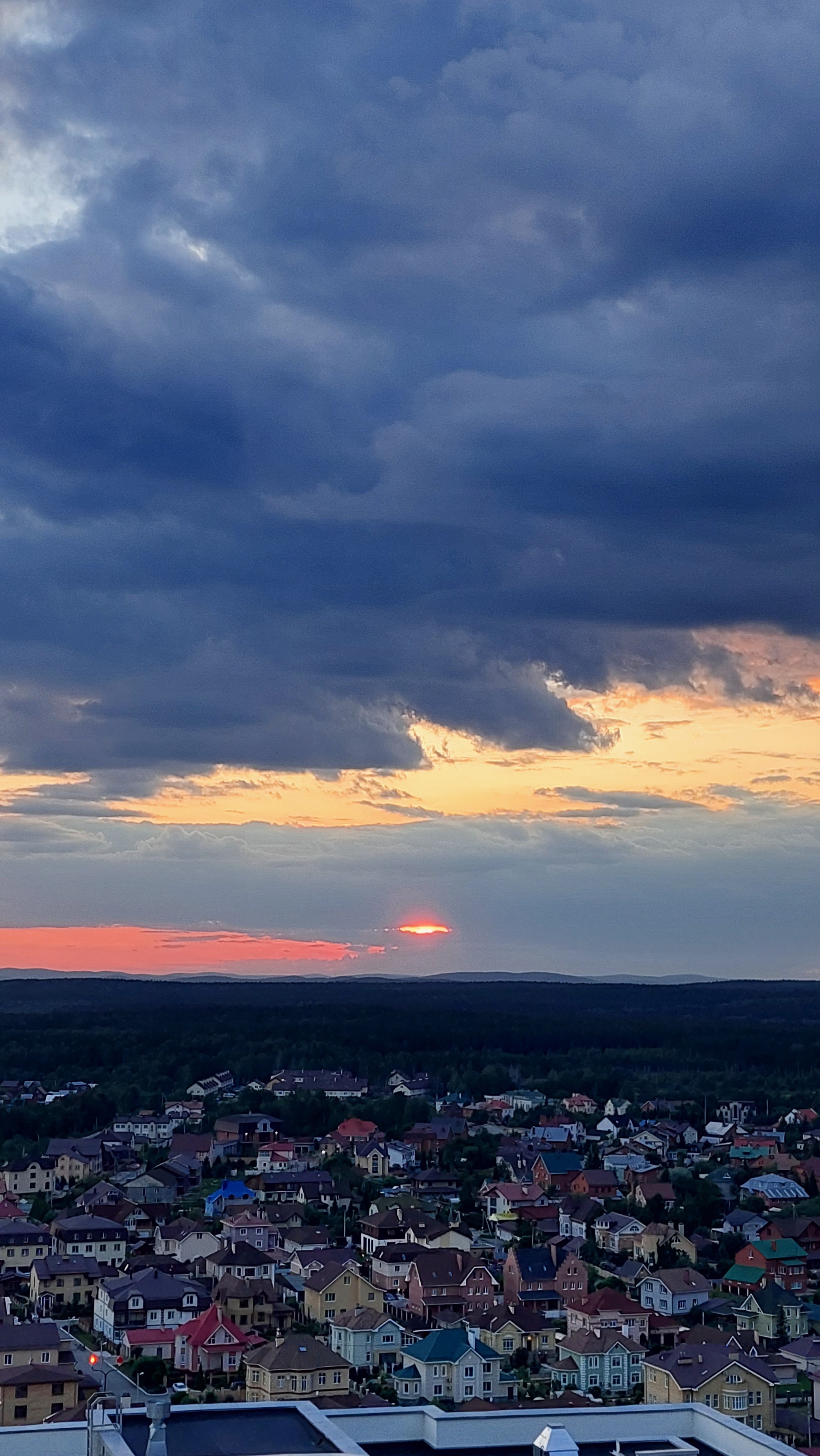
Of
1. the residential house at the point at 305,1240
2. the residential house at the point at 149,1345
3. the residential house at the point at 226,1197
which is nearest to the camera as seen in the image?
the residential house at the point at 149,1345

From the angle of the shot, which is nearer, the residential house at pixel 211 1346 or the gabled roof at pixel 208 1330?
the residential house at pixel 211 1346

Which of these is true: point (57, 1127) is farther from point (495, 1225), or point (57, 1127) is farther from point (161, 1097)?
point (495, 1225)

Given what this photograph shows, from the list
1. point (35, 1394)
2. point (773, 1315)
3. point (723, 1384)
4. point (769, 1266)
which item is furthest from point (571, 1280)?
point (35, 1394)

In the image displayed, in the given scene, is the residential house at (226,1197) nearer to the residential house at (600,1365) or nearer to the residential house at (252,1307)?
the residential house at (252,1307)

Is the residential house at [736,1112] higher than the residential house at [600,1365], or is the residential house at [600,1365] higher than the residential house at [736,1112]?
the residential house at [736,1112]

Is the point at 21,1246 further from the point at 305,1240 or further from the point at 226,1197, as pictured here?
the point at 226,1197

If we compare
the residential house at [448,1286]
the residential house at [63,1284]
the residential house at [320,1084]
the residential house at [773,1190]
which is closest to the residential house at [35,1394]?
the residential house at [448,1286]
